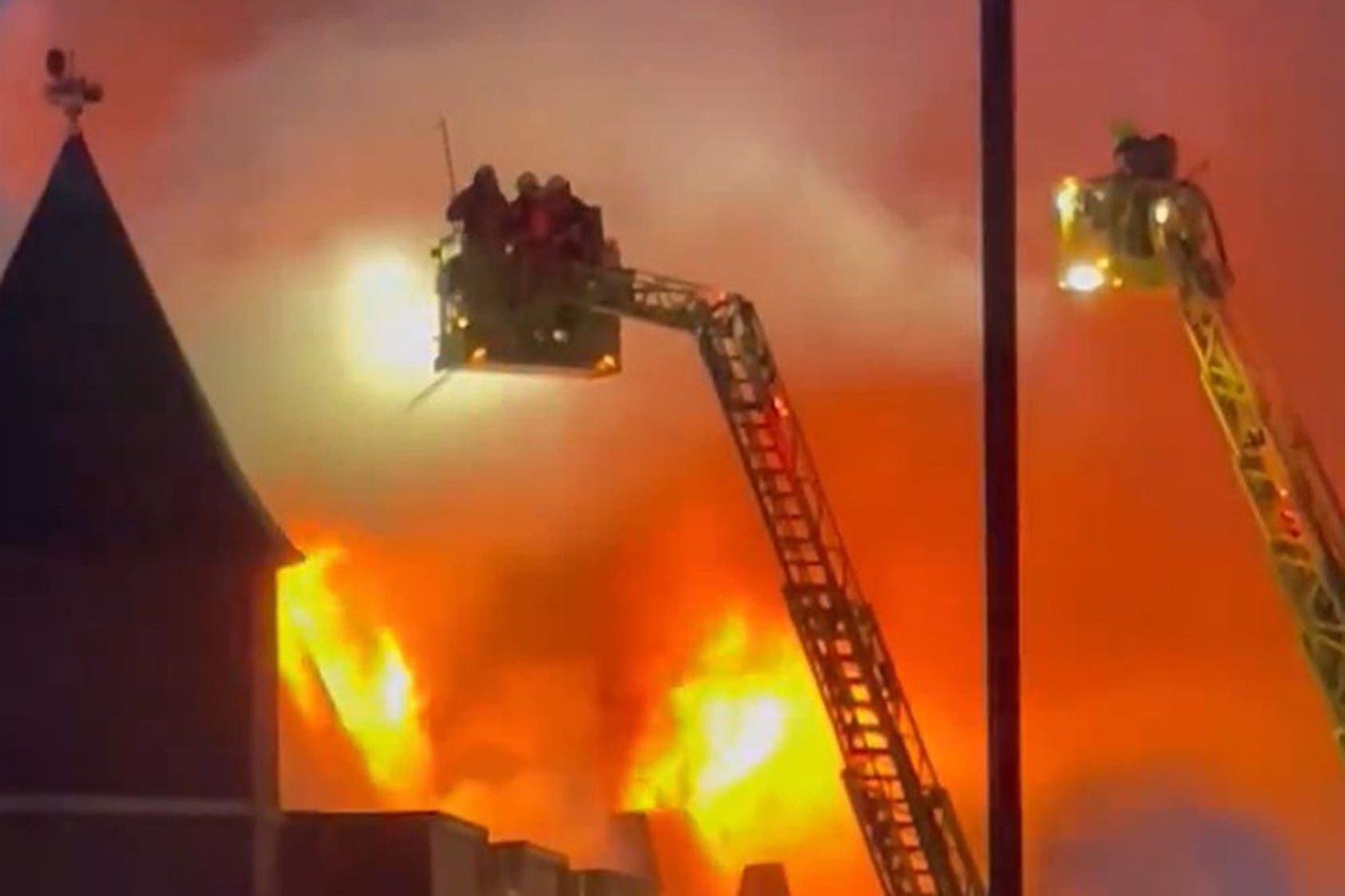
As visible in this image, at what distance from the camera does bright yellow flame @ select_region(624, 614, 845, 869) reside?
19.5m

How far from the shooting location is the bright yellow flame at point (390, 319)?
1880 centimetres

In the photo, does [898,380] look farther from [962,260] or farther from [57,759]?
[57,759]

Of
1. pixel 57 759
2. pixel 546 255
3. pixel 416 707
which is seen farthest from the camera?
pixel 416 707

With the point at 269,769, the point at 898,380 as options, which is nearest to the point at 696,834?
the point at 898,380

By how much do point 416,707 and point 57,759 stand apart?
454cm

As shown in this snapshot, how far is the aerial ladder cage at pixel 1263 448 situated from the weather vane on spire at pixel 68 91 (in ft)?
17.6

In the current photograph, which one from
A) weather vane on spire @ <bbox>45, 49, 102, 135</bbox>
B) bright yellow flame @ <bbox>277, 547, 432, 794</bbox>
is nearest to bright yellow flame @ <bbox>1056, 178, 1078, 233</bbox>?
weather vane on spire @ <bbox>45, 49, 102, 135</bbox>

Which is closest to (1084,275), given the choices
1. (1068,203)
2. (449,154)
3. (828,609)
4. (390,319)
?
(1068,203)

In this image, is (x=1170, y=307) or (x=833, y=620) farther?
(x=1170, y=307)

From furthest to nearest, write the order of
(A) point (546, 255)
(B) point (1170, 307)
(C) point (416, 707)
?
(C) point (416, 707)
(B) point (1170, 307)
(A) point (546, 255)

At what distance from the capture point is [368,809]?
18.8 m

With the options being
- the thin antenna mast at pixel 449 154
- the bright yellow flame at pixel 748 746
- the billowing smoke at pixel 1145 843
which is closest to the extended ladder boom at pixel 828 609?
the billowing smoke at pixel 1145 843

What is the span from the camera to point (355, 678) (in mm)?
19203

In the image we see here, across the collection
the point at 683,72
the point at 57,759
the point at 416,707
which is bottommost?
the point at 57,759
